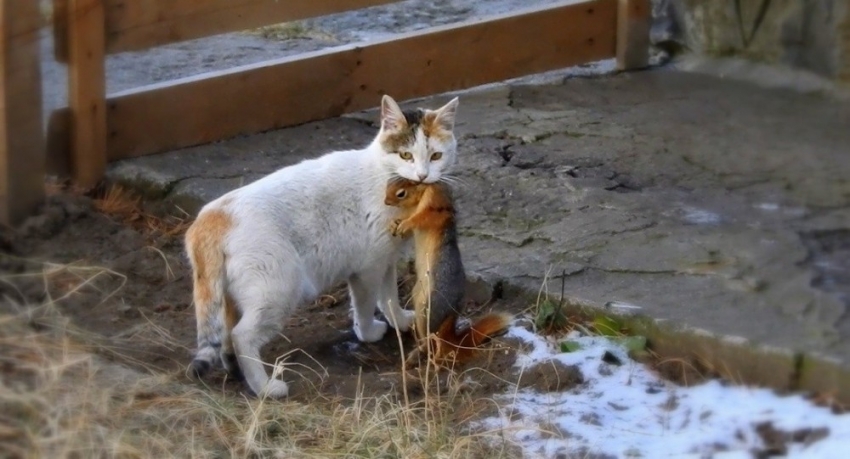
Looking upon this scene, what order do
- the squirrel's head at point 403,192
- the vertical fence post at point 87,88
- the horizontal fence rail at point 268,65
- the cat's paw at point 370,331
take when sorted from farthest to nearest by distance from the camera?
the horizontal fence rail at point 268,65, the vertical fence post at point 87,88, the cat's paw at point 370,331, the squirrel's head at point 403,192

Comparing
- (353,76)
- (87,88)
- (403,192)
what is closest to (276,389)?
(403,192)

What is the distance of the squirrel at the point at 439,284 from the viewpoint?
4.34 meters

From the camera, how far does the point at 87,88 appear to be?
18.6 ft

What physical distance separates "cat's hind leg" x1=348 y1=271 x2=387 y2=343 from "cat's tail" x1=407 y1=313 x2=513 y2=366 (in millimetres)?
327

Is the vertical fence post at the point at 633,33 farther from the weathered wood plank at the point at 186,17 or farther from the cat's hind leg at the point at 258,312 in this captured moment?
the cat's hind leg at the point at 258,312

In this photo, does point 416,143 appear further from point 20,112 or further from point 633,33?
point 633,33

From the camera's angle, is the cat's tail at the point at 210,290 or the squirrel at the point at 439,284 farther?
the squirrel at the point at 439,284

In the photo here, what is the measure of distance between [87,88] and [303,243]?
6.11ft

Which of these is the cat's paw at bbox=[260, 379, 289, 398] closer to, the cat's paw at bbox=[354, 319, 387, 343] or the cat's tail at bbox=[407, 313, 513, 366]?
the cat's tail at bbox=[407, 313, 513, 366]

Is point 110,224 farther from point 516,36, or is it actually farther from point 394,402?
point 516,36

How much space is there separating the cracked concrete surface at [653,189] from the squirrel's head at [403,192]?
49cm

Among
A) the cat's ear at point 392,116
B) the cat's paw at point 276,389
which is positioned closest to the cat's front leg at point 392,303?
the cat's ear at point 392,116

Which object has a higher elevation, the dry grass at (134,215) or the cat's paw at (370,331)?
the dry grass at (134,215)

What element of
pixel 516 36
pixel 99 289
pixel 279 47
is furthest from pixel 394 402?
pixel 279 47
